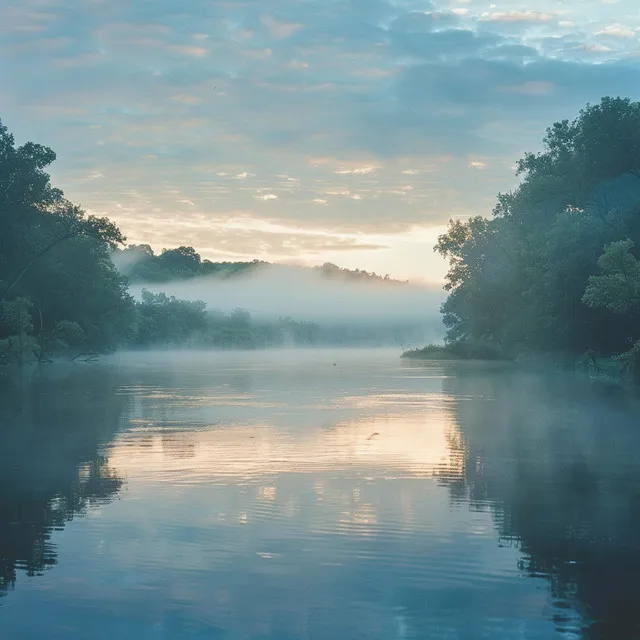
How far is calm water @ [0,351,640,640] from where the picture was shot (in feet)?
32.7

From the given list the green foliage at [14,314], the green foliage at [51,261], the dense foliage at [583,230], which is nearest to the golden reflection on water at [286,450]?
the dense foliage at [583,230]

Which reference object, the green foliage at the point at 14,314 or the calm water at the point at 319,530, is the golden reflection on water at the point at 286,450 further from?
the green foliage at the point at 14,314

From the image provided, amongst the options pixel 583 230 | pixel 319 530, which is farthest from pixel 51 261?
pixel 319 530

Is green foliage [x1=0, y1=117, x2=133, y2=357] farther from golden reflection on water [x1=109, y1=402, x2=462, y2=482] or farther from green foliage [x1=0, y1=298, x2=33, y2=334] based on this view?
golden reflection on water [x1=109, y1=402, x2=462, y2=482]

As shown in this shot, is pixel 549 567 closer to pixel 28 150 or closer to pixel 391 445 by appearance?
pixel 391 445

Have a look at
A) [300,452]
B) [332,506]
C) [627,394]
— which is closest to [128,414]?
[300,452]

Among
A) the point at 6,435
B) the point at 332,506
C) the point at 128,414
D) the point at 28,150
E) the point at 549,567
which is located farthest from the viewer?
the point at 28,150

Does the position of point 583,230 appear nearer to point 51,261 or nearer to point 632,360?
point 632,360

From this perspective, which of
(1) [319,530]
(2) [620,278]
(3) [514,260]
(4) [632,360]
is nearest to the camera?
(1) [319,530]

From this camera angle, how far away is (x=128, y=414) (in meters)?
34.3

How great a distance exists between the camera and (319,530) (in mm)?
14141

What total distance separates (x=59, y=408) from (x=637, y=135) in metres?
49.1

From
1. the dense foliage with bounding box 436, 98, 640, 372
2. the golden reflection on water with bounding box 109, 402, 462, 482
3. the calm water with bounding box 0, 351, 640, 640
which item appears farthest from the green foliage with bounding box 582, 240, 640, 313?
the golden reflection on water with bounding box 109, 402, 462, 482

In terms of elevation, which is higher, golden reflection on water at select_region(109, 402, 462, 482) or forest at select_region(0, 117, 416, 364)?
forest at select_region(0, 117, 416, 364)
